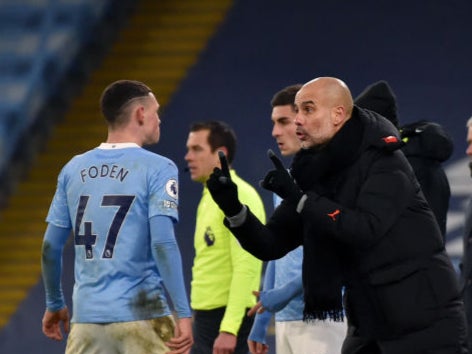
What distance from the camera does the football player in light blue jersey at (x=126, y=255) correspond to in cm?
404

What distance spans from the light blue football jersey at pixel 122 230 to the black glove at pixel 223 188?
484 millimetres

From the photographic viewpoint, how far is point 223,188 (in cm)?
354

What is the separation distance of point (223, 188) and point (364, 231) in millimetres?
452

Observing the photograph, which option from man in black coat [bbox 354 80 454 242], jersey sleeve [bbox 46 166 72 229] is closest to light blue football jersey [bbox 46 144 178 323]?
jersey sleeve [bbox 46 166 72 229]

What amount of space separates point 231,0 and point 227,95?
73 cm

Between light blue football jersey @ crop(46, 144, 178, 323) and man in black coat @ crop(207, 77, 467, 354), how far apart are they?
1.73 ft

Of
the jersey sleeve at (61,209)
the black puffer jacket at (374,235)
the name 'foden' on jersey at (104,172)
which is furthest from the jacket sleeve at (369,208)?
the jersey sleeve at (61,209)

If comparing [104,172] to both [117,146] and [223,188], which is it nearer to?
[117,146]

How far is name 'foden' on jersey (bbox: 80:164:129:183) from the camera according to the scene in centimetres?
410

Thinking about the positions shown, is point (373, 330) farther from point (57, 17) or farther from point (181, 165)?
point (57, 17)

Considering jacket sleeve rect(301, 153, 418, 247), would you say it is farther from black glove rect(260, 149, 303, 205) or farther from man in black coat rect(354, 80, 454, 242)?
man in black coat rect(354, 80, 454, 242)

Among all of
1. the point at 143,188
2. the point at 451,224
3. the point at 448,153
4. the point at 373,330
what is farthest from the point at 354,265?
the point at 451,224

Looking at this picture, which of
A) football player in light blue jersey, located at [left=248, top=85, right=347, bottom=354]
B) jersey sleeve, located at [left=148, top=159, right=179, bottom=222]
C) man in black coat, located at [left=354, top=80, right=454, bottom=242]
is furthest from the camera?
football player in light blue jersey, located at [left=248, top=85, right=347, bottom=354]

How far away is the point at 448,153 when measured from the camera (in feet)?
15.2
